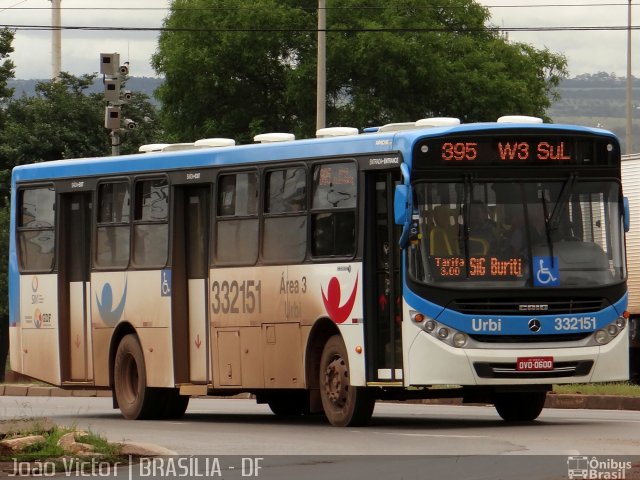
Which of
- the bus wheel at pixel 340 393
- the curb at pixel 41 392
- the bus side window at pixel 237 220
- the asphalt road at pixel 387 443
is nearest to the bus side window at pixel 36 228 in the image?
the asphalt road at pixel 387 443

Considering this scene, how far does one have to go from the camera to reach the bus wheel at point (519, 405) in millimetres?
20234

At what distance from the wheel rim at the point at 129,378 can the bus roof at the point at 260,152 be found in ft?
7.81

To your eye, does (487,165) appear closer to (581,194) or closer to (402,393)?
(581,194)

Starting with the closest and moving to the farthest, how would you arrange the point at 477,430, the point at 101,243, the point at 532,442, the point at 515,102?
the point at 532,442 → the point at 477,430 → the point at 101,243 → the point at 515,102

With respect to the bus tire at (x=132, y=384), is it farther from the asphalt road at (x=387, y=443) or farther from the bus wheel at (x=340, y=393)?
the bus wheel at (x=340, y=393)

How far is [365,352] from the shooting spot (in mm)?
18891

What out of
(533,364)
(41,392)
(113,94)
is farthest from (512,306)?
(41,392)

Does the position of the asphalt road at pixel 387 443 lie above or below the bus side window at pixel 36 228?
below

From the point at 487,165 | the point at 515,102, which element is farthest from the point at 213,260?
the point at 515,102

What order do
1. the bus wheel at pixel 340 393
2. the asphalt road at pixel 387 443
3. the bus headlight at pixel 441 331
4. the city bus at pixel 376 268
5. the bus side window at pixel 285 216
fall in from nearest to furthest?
the asphalt road at pixel 387 443
the bus headlight at pixel 441 331
the city bus at pixel 376 268
the bus wheel at pixel 340 393
the bus side window at pixel 285 216

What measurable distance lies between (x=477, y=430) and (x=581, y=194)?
2693 mm

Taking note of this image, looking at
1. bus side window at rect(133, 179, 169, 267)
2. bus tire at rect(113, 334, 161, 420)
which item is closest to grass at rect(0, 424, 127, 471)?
bus side window at rect(133, 179, 169, 267)

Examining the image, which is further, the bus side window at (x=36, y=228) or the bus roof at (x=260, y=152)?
the bus side window at (x=36, y=228)

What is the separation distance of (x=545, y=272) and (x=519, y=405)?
2.27 m
